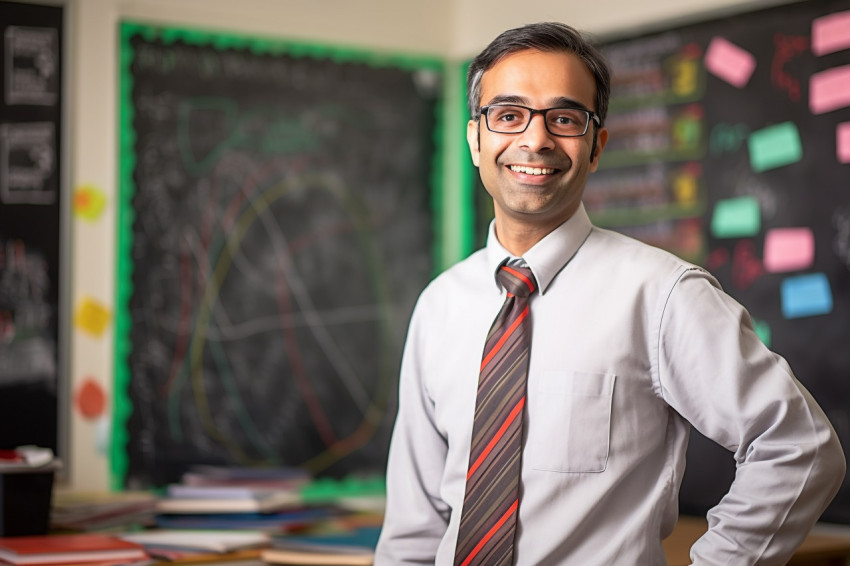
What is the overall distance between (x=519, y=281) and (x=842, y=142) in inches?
51.2

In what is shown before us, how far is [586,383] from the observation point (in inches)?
54.7

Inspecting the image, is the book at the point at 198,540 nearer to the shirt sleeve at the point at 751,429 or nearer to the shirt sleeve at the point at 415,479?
the shirt sleeve at the point at 415,479

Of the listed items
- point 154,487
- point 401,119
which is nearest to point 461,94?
point 401,119

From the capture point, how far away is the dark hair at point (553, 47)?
144 centimetres

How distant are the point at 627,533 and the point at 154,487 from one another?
1.81 meters

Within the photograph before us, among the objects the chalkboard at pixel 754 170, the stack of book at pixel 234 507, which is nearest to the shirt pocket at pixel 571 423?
the stack of book at pixel 234 507

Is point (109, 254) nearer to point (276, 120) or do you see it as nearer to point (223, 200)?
point (223, 200)

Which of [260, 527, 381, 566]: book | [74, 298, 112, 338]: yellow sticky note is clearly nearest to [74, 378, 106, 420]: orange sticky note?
[74, 298, 112, 338]: yellow sticky note

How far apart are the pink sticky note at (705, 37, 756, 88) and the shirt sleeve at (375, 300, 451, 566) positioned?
139 centimetres

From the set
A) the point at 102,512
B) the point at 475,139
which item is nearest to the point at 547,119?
the point at 475,139

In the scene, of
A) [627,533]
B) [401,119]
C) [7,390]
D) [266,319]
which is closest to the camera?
[627,533]

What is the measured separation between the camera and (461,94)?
3.33m

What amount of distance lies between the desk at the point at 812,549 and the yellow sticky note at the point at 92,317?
153 centimetres

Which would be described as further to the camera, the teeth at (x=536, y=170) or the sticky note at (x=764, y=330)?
the sticky note at (x=764, y=330)
